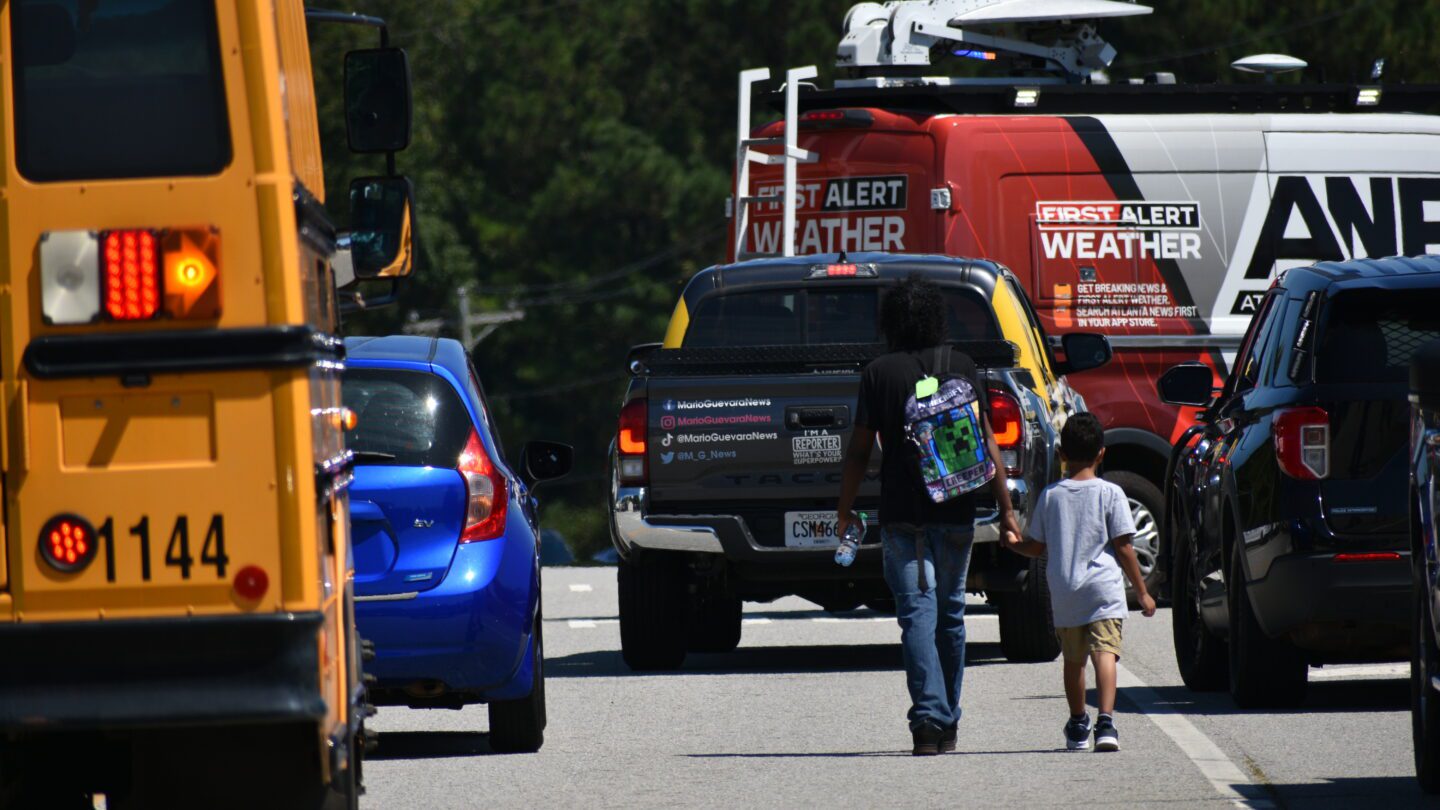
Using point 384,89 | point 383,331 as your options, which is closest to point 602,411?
point 383,331

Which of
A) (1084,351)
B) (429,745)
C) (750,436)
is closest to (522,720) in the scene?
(429,745)

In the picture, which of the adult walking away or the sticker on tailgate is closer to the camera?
the adult walking away

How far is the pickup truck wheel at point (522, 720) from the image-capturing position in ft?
34.0

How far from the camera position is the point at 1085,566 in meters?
10.2

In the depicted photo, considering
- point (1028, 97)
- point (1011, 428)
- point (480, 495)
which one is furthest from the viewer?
point (1028, 97)

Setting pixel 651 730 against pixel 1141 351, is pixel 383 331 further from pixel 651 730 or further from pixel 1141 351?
pixel 651 730

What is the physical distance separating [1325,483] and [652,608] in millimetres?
3998

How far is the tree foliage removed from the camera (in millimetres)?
58406

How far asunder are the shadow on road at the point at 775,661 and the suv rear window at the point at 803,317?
163cm

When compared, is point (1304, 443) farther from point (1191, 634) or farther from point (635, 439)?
point (635, 439)

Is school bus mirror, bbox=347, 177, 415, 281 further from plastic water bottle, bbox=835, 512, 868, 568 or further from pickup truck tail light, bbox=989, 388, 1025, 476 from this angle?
pickup truck tail light, bbox=989, 388, 1025, 476

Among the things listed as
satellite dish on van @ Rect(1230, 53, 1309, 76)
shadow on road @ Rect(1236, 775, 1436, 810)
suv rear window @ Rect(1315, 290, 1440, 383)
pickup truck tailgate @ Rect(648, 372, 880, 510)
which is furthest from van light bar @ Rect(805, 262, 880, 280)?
satellite dish on van @ Rect(1230, 53, 1309, 76)

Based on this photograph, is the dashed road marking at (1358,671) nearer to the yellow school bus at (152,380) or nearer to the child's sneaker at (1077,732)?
the child's sneaker at (1077,732)

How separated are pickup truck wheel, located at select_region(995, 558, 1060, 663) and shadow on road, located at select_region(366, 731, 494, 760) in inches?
128
